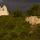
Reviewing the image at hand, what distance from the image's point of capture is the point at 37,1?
196cm

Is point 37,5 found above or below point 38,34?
above

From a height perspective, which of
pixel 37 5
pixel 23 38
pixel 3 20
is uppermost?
pixel 37 5

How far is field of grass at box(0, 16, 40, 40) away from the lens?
1.02 meters

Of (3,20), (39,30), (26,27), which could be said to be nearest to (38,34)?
(39,30)

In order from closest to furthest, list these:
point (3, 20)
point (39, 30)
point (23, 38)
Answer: point (23, 38) → point (39, 30) → point (3, 20)

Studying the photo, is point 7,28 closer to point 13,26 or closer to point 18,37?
point 13,26

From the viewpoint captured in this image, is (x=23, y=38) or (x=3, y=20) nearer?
(x=23, y=38)

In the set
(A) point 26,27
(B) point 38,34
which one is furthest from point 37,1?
(B) point 38,34

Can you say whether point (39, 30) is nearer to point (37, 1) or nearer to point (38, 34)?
point (38, 34)

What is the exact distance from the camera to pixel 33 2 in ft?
6.45

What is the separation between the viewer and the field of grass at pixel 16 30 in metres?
1.02

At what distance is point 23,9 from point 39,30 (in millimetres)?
911

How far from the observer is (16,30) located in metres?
1.15

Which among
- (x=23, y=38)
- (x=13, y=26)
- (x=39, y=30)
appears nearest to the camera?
(x=23, y=38)
